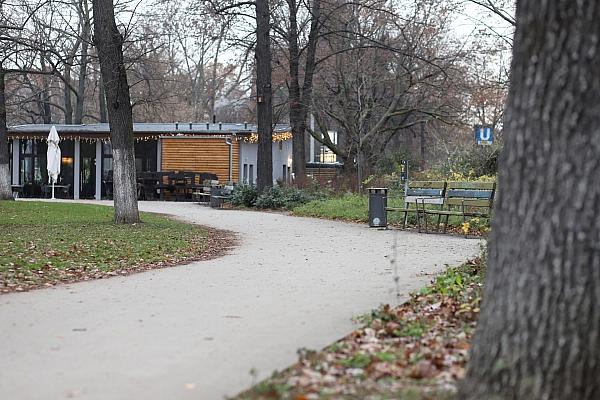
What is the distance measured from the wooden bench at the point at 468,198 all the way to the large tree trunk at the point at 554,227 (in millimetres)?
13201

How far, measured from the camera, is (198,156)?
138ft

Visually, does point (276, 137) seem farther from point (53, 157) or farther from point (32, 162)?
point (32, 162)

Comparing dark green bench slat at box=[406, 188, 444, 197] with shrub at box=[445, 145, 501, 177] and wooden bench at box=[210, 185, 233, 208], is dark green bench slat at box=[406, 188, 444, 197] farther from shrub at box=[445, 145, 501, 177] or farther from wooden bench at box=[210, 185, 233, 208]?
wooden bench at box=[210, 185, 233, 208]

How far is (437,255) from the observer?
1356 cm

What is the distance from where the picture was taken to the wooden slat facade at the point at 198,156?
41.9 metres

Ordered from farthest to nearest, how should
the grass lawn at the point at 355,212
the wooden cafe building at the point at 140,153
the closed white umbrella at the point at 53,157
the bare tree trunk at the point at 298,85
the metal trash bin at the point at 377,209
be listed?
1. the wooden cafe building at the point at 140,153
2. the closed white umbrella at the point at 53,157
3. the bare tree trunk at the point at 298,85
4. the metal trash bin at the point at 377,209
5. the grass lawn at the point at 355,212

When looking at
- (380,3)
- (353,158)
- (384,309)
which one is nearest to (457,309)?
(384,309)

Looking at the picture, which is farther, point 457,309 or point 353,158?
point 353,158

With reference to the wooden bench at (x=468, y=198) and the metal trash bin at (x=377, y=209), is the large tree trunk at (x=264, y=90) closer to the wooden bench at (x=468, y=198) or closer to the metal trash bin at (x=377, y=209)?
the metal trash bin at (x=377, y=209)

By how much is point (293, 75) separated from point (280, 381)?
29.0 meters

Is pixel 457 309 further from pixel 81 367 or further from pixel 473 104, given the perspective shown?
pixel 473 104

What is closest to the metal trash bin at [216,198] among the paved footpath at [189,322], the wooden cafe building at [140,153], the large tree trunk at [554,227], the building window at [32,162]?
the wooden cafe building at [140,153]

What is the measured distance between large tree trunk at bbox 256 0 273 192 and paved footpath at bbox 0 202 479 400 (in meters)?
17.2

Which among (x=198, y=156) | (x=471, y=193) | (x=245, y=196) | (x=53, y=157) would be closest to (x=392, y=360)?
(x=471, y=193)
